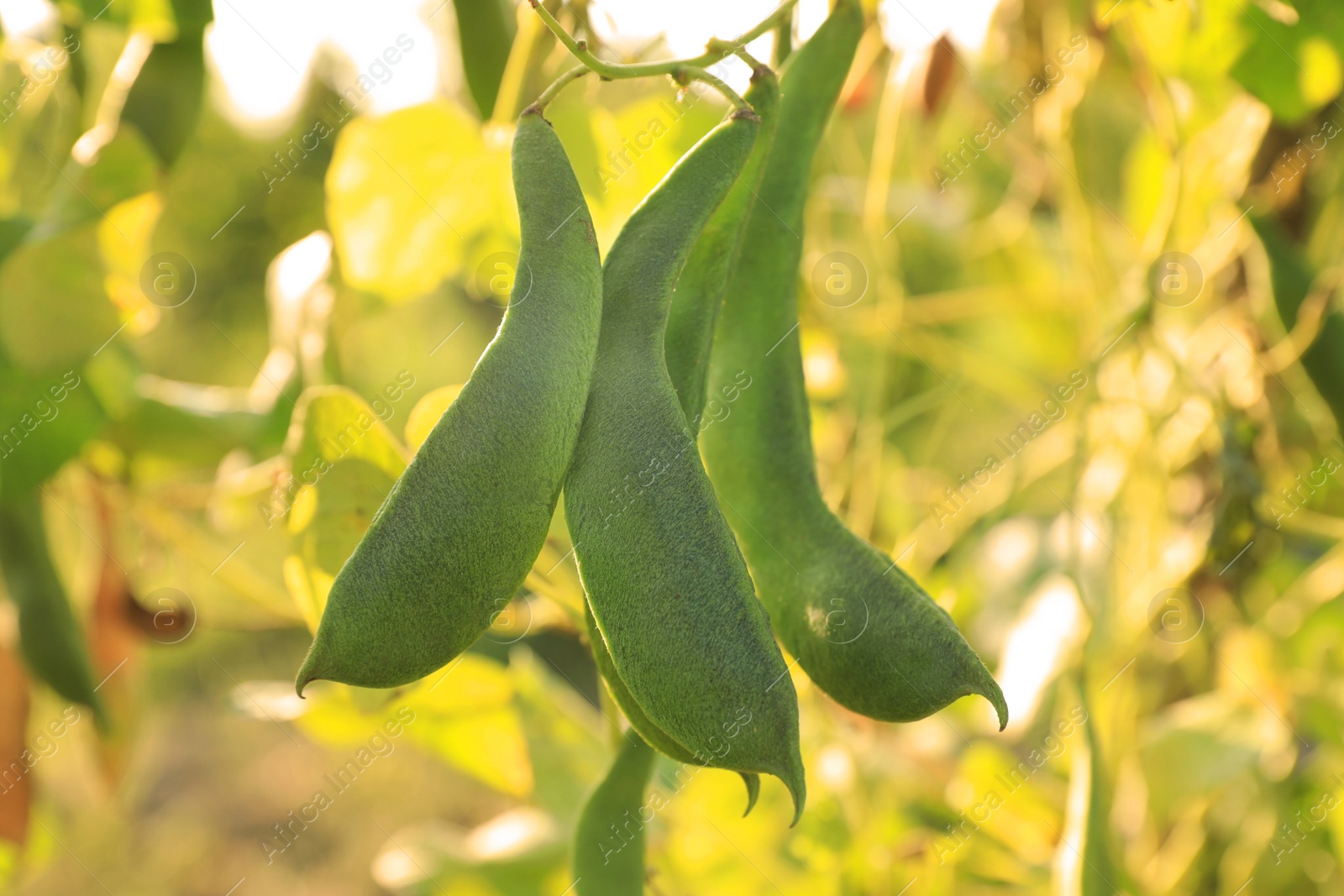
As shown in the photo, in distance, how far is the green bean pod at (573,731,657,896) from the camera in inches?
20.2

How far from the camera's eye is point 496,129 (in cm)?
77

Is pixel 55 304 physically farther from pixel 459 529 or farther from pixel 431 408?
pixel 459 529

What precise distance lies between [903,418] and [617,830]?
60 centimetres

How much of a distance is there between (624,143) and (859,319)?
A: 35cm

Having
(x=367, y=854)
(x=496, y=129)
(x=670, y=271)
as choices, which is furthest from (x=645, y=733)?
(x=367, y=854)

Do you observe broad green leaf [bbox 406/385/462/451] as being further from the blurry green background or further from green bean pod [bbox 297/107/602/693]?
green bean pod [bbox 297/107/602/693]

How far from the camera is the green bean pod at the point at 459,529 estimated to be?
385 mm

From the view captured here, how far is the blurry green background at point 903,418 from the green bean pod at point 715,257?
207 millimetres

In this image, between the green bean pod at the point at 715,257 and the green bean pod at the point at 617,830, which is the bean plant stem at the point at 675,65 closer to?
the green bean pod at the point at 715,257

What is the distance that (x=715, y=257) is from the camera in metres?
0.48

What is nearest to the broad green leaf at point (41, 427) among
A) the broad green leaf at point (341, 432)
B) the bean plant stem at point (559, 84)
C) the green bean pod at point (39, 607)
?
the green bean pod at point (39, 607)

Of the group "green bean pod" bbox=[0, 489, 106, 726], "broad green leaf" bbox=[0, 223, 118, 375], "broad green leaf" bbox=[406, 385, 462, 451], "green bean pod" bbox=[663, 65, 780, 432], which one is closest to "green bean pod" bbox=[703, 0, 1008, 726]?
"green bean pod" bbox=[663, 65, 780, 432]

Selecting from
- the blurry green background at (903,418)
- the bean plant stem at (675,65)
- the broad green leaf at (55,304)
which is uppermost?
the broad green leaf at (55,304)

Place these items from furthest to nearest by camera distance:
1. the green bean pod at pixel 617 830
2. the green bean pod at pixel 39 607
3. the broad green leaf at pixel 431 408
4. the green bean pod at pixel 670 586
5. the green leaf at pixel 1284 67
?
the green bean pod at pixel 39 607 → the green leaf at pixel 1284 67 → the broad green leaf at pixel 431 408 → the green bean pod at pixel 617 830 → the green bean pod at pixel 670 586
